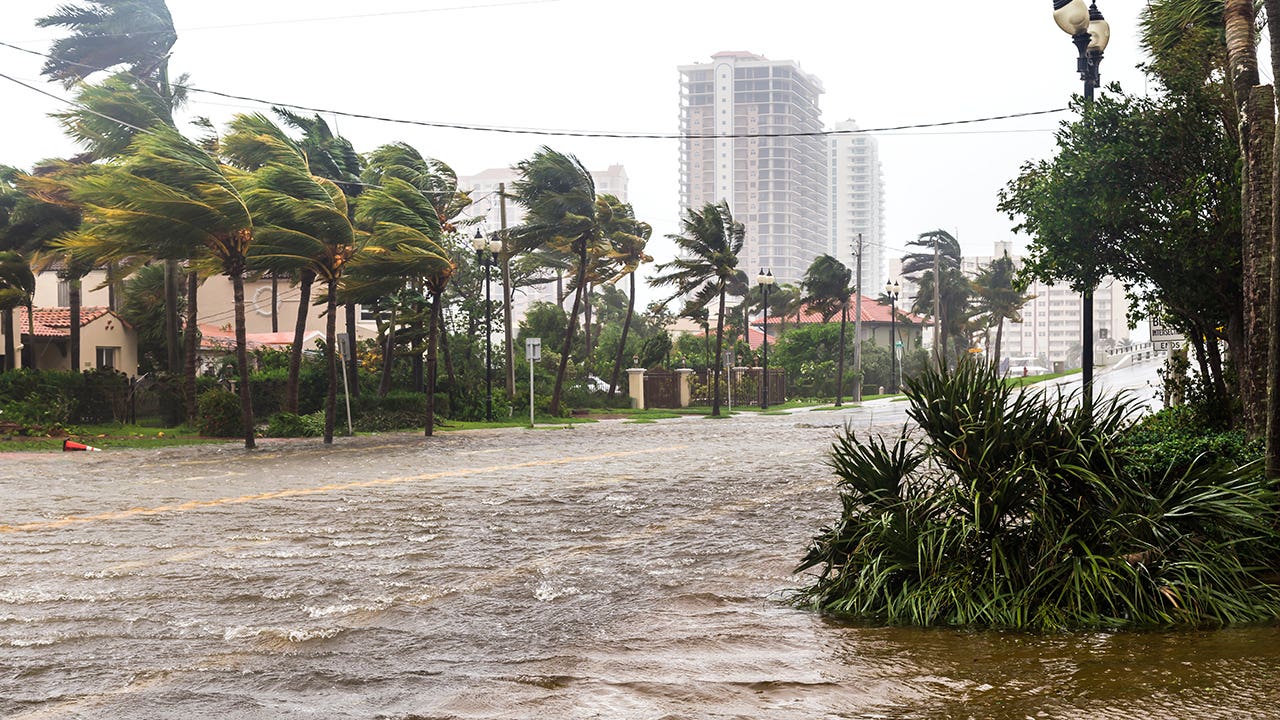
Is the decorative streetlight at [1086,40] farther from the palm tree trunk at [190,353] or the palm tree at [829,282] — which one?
the palm tree at [829,282]

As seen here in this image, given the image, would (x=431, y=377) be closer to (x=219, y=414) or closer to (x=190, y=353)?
(x=219, y=414)

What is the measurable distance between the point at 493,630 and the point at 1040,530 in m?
3.56

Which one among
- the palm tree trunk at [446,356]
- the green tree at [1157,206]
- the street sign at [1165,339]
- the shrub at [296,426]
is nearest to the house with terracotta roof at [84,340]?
Result: the palm tree trunk at [446,356]

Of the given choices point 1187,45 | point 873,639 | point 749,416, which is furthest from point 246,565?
point 749,416

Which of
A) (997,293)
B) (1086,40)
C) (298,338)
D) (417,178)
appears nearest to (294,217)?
(298,338)

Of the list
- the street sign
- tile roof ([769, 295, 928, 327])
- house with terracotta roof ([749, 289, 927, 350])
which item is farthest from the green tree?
house with terracotta roof ([749, 289, 927, 350])

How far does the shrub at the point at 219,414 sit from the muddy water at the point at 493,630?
568 inches

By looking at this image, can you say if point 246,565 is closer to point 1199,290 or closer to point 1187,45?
point 1199,290

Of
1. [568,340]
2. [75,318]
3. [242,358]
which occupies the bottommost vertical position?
[242,358]

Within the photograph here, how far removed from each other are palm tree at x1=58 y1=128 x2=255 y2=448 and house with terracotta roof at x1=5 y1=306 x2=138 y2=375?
17296mm

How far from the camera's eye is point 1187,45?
13023 millimetres

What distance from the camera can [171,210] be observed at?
24.5m

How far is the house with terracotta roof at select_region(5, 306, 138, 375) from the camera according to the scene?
42469 mm

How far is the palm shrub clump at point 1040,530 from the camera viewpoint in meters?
6.92
